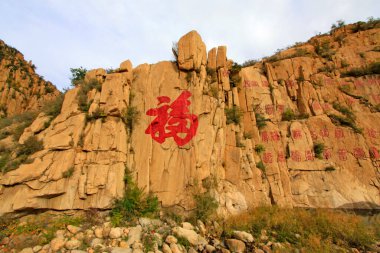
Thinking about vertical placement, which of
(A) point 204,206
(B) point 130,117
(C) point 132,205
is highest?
(B) point 130,117

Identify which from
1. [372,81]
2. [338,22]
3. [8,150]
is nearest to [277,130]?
[372,81]

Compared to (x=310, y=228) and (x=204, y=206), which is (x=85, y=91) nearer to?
(x=204, y=206)

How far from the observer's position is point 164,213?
805cm

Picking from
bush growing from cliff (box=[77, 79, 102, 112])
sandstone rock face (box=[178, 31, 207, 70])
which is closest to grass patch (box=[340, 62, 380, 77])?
sandstone rock face (box=[178, 31, 207, 70])

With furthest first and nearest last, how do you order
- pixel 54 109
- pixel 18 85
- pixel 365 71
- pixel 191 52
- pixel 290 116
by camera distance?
pixel 18 85
pixel 365 71
pixel 290 116
pixel 191 52
pixel 54 109

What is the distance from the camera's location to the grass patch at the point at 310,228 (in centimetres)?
692

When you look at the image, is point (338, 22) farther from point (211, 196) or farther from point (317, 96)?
point (211, 196)

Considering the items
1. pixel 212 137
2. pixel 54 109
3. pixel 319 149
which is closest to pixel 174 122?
pixel 212 137

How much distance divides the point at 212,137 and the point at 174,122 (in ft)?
5.91

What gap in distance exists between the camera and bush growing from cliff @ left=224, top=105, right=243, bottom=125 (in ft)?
36.8

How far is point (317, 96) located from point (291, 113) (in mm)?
2078

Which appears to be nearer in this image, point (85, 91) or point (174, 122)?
point (174, 122)

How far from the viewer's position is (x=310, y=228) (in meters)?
7.59

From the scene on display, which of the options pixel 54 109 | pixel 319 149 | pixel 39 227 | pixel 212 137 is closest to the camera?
pixel 39 227
